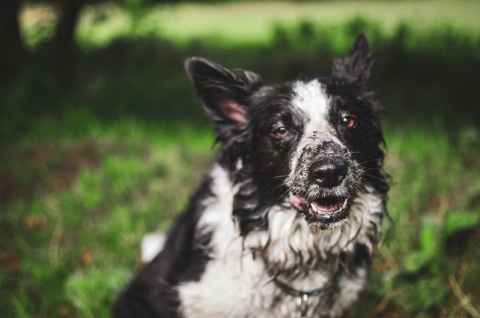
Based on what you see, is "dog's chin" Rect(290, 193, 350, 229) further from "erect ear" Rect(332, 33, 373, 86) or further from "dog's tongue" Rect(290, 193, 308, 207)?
"erect ear" Rect(332, 33, 373, 86)

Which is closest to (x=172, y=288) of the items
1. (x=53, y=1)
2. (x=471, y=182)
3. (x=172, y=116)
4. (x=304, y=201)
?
(x=304, y=201)

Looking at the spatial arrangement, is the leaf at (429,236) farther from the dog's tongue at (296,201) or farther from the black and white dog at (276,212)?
the dog's tongue at (296,201)

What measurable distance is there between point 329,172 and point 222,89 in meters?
0.86

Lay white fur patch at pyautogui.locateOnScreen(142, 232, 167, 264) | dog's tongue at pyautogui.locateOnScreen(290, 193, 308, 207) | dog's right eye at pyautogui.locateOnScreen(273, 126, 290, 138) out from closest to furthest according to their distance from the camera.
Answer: dog's tongue at pyautogui.locateOnScreen(290, 193, 308, 207) → dog's right eye at pyautogui.locateOnScreen(273, 126, 290, 138) → white fur patch at pyautogui.locateOnScreen(142, 232, 167, 264)

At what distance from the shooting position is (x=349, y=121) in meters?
2.50

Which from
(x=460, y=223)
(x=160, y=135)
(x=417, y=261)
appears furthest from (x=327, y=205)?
(x=160, y=135)

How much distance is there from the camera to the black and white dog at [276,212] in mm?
2443

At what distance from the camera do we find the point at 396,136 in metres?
5.54

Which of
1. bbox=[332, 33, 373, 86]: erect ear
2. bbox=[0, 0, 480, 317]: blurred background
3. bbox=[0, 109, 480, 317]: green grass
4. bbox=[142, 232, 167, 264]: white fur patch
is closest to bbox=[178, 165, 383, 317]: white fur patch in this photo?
bbox=[0, 0, 480, 317]: blurred background

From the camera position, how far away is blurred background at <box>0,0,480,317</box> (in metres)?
3.24

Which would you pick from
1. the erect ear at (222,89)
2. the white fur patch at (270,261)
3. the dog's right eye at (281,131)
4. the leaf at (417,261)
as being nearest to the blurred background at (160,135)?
the leaf at (417,261)

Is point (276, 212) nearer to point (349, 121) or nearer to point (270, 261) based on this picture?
point (270, 261)

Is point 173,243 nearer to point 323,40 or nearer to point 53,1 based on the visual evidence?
point 53,1

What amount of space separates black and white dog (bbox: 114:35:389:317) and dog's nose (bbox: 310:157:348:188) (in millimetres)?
108
